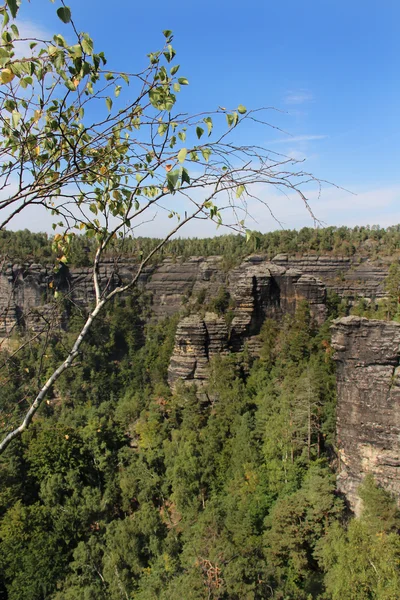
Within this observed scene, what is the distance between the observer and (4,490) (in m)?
23.7

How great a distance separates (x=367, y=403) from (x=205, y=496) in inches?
433

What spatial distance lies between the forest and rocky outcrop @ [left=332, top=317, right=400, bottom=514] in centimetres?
98

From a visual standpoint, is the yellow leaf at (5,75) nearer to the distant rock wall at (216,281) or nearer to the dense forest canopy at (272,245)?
the distant rock wall at (216,281)

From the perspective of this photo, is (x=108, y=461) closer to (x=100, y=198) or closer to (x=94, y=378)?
(x=94, y=378)

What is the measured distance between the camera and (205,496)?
78.7 ft

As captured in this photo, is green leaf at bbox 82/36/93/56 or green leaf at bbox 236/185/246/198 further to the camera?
green leaf at bbox 236/185/246/198

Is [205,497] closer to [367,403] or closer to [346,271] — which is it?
[367,403]

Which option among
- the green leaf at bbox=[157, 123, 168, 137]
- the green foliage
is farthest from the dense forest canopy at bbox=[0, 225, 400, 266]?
the green leaf at bbox=[157, 123, 168, 137]

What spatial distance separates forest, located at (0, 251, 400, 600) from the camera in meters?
14.6

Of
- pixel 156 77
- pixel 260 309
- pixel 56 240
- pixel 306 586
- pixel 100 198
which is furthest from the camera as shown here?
pixel 260 309

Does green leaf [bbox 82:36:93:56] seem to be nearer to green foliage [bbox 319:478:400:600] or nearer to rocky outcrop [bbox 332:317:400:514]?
green foliage [bbox 319:478:400:600]

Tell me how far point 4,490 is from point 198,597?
51.0ft

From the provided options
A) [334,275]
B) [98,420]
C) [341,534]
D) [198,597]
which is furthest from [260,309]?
[198,597]

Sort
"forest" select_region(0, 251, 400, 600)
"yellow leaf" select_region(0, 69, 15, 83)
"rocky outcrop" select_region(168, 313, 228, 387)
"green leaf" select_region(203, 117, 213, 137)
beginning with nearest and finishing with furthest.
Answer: "yellow leaf" select_region(0, 69, 15, 83)
"green leaf" select_region(203, 117, 213, 137)
"forest" select_region(0, 251, 400, 600)
"rocky outcrop" select_region(168, 313, 228, 387)
